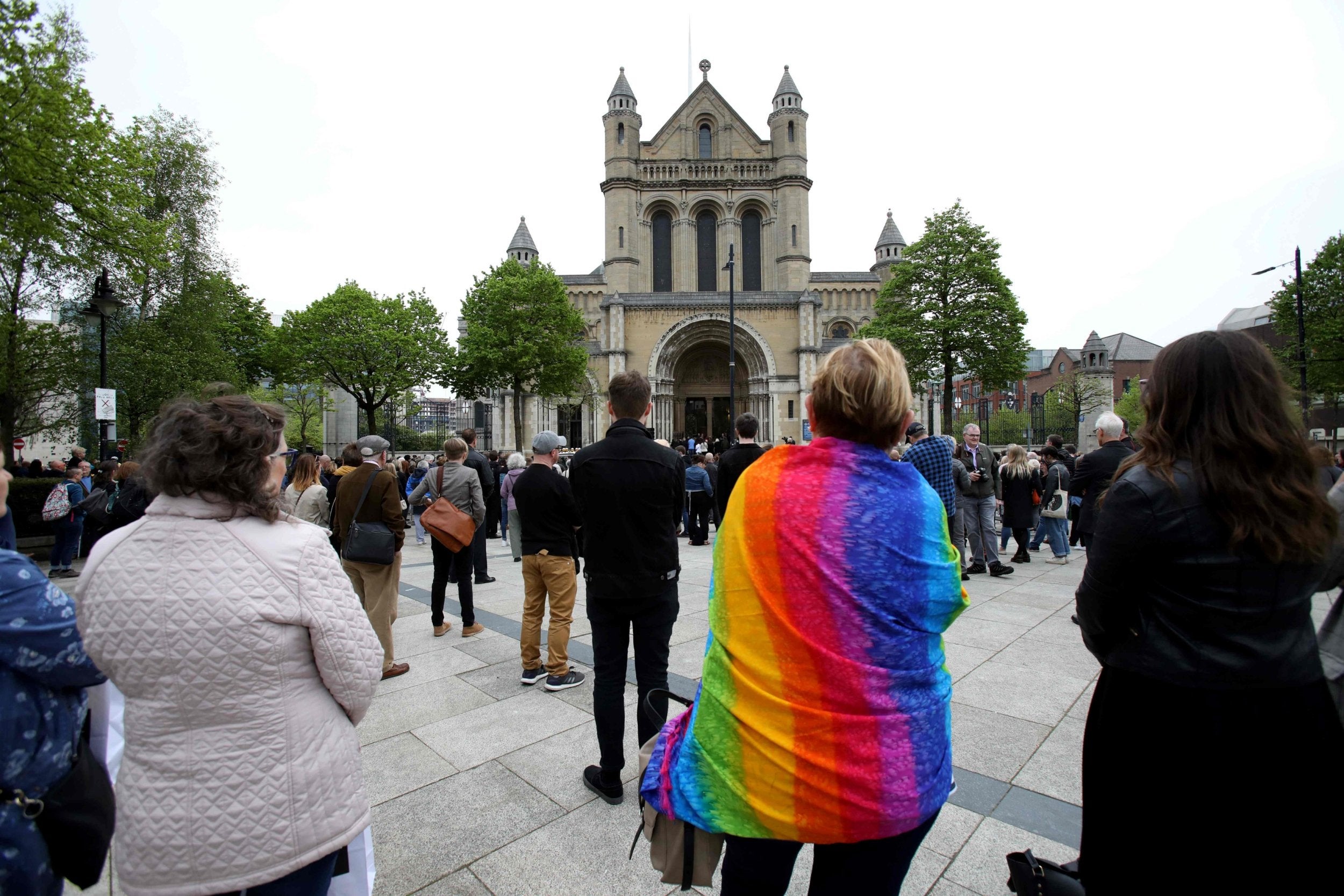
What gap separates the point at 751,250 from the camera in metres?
39.1

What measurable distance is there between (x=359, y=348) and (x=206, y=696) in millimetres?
30947

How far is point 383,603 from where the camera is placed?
4.90 metres

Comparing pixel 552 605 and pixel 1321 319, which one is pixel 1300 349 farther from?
pixel 552 605

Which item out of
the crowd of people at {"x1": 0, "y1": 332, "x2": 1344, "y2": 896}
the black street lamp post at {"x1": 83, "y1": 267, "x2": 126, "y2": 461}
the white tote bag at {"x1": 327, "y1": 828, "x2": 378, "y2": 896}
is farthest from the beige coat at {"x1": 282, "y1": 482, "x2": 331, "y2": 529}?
the black street lamp post at {"x1": 83, "y1": 267, "x2": 126, "y2": 461}

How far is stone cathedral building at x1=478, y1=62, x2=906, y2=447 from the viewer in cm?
3394

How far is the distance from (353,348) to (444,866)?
98.8 feet

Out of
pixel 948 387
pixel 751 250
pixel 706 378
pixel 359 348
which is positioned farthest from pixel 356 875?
pixel 751 250

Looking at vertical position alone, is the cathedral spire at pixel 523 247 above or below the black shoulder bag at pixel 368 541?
above

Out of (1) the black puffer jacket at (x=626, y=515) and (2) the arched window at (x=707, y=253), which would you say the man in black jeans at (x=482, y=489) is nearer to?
(1) the black puffer jacket at (x=626, y=515)

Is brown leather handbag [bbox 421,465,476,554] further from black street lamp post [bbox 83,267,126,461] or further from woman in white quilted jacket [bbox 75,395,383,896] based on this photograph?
black street lamp post [bbox 83,267,126,461]

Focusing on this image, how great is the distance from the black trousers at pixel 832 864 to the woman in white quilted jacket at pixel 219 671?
1.00m

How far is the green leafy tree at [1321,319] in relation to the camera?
2561 cm

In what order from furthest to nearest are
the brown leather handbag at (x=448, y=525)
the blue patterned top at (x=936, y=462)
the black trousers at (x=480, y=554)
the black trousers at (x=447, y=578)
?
the black trousers at (x=480, y=554) → the black trousers at (x=447, y=578) → the brown leather handbag at (x=448, y=525) → the blue patterned top at (x=936, y=462)

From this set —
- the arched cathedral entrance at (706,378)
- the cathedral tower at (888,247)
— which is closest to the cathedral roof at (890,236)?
the cathedral tower at (888,247)
